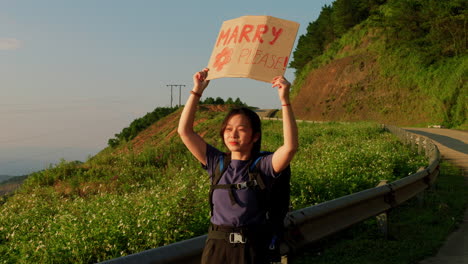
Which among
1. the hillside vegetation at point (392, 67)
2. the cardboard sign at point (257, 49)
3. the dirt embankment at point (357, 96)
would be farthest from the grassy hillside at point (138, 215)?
the dirt embankment at point (357, 96)

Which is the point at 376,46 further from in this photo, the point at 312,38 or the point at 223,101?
the point at 223,101

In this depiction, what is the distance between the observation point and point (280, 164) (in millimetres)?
3125

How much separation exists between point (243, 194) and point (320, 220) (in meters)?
2.53

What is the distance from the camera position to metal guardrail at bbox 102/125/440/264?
3.24m

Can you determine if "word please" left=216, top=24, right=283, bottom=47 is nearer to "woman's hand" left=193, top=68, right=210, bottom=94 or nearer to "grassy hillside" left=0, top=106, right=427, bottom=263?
"woman's hand" left=193, top=68, right=210, bottom=94

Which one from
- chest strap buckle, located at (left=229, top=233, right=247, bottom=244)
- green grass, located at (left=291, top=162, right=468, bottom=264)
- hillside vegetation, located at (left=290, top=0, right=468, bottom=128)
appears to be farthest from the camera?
hillside vegetation, located at (left=290, top=0, right=468, bottom=128)

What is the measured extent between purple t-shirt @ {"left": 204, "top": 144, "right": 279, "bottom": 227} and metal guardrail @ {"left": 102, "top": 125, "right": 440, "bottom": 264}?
411mm

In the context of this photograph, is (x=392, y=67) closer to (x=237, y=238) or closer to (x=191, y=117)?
(x=191, y=117)

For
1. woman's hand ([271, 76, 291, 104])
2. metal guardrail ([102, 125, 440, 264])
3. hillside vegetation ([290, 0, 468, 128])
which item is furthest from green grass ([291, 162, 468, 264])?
hillside vegetation ([290, 0, 468, 128])

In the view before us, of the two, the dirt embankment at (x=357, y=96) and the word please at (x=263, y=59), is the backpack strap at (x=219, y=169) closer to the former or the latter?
the word please at (x=263, y=59)

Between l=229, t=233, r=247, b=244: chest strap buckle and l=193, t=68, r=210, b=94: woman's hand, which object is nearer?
l=229, t=233, r=247, b=244: chest strap buckle

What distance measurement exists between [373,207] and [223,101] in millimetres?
84724

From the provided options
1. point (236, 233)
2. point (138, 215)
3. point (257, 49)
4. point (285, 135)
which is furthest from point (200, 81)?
point (138, 215)

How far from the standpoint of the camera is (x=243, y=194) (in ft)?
10.2
